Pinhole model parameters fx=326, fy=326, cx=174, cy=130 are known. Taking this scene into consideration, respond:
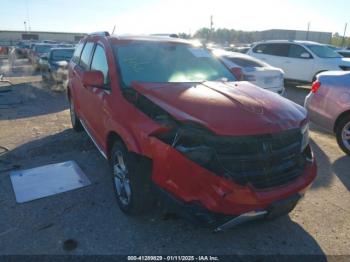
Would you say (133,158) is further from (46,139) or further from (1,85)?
(1,85)

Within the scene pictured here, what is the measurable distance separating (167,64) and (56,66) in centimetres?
970

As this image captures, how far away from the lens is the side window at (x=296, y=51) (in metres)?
12.7

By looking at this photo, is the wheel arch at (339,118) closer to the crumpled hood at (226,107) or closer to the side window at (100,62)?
the crumpled hood at (226,107)

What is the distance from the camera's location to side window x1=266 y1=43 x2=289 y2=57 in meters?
13.2

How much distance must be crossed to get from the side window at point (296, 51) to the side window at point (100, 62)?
404 inches

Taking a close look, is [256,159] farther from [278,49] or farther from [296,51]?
[278,49]

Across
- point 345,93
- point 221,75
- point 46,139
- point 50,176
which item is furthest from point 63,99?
point 345,93

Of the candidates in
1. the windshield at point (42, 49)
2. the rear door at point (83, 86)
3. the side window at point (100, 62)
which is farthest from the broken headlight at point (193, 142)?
the windshield at point (42, 49)

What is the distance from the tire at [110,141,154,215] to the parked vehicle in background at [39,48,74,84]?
8.92m

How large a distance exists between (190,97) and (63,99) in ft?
27.5

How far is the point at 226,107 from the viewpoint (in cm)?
290

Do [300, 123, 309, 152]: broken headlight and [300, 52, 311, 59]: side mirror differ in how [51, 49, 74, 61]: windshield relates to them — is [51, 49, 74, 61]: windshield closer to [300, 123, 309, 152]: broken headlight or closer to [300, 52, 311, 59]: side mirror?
[300, 52, 311, 59]: side mirror

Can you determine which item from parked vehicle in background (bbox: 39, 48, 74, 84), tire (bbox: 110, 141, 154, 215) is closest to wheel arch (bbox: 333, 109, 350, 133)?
tire (bbox: 110, 141, 154, 215)

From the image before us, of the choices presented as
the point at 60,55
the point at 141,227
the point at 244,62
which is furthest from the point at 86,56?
the point at 60,55
